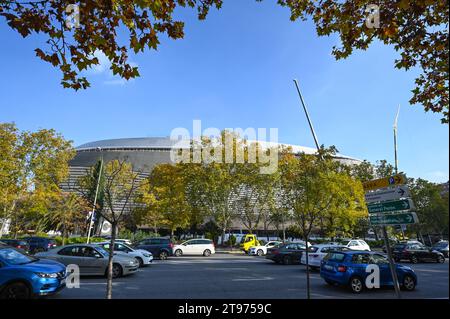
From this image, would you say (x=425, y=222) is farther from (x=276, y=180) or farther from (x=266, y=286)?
(x=266, y=286)

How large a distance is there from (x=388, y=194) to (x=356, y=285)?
6036mm

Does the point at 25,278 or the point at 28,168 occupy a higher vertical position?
the point at 28,168

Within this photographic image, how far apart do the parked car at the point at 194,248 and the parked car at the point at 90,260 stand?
13.8 m

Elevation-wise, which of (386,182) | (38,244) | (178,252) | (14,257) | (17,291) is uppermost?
(386,182)

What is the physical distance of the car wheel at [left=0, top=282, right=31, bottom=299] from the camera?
26.9 ft

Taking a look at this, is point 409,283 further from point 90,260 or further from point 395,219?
point 90,260

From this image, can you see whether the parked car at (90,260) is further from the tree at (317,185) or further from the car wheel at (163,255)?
the car wheel at (163,255)

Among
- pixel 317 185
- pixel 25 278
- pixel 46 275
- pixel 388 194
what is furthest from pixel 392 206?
pixel 317 185

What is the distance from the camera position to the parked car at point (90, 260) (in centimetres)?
1360

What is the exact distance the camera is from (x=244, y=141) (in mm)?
40531

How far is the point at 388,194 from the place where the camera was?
6590 mm
